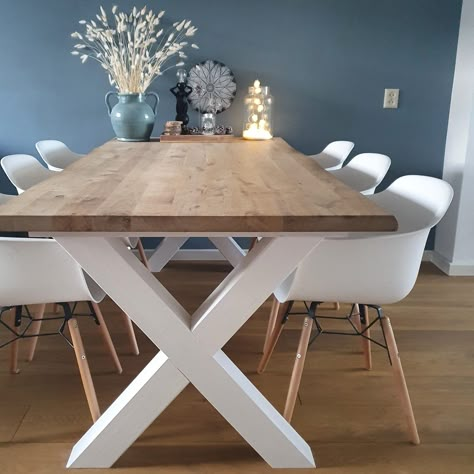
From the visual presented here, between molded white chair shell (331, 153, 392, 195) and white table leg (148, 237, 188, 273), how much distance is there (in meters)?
1.08

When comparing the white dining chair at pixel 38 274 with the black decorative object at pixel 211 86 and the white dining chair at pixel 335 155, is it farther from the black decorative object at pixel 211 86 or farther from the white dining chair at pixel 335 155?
the black decorative object at pixel 211 86

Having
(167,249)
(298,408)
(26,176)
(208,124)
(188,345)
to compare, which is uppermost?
(208,124)

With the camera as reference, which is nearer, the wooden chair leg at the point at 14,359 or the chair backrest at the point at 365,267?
the chair backrest at the point at 365,267

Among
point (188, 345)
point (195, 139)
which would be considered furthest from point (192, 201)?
point (195, 139)

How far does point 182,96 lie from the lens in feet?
10.2

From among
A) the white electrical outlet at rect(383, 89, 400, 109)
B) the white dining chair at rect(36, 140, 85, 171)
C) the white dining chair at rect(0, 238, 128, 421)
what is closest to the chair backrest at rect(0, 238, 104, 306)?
the white dining chair at rect(0, 238, 128, 421)

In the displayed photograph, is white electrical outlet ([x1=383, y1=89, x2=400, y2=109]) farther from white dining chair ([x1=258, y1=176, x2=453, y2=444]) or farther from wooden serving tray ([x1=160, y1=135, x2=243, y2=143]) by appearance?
white dining chair ([x1=258, y1=176, x2=453, y2=444])

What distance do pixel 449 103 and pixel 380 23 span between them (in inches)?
26.9

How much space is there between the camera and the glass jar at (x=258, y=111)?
10.0 feet

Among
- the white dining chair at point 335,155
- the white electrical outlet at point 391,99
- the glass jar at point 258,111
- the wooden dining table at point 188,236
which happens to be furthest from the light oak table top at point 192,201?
the white electrical outlet at point 391,99

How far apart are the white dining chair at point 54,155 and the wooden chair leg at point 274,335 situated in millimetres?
1316

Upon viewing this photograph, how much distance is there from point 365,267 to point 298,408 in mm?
639

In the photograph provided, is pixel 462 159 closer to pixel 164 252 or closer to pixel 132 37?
pixel 164 252

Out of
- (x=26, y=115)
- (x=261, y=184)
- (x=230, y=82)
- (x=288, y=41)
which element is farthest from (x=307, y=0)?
(x=261, y=184)
